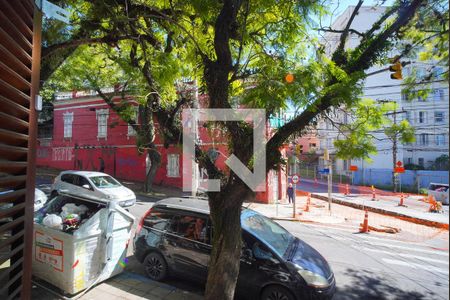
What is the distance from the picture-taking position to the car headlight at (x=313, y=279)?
4.54 meters

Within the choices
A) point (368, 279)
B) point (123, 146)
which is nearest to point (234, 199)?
point (368, 279)

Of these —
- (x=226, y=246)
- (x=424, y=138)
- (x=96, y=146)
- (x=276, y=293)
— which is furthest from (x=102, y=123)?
(x=424, y=138)

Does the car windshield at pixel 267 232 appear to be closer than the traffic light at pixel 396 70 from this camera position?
No

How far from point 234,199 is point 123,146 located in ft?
66.4

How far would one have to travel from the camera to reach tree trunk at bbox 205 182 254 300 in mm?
3867

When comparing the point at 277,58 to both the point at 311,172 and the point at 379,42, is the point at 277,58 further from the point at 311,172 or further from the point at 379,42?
the point at 311,172

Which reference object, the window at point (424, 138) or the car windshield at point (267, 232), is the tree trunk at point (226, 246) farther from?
the window at point (424, 138)

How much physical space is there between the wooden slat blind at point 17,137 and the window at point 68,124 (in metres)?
25.6

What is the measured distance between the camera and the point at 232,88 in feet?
14.6

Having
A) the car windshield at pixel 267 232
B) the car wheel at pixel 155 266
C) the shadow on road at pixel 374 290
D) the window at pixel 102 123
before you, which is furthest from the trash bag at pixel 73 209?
the window at pixel 102 123

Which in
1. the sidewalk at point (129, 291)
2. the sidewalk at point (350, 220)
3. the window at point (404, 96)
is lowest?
the sidewalk at point (350, 220)

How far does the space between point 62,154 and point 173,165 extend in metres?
11.6

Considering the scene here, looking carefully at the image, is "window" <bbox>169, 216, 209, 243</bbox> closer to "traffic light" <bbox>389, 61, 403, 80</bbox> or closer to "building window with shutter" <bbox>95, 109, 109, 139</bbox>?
"traffic light" <bbox>389, 61, 403, 80</bbox>

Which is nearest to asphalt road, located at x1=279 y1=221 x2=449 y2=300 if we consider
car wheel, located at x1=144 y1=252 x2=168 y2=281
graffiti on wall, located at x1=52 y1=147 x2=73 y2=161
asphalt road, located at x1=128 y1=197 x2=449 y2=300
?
asphalt road, located at x1=128 y1=197 x2=449 y2=300
